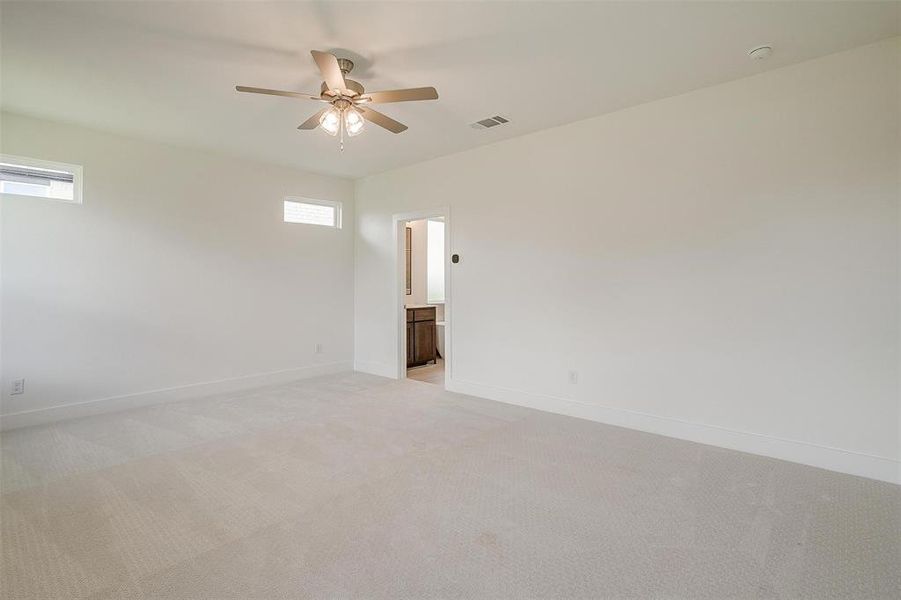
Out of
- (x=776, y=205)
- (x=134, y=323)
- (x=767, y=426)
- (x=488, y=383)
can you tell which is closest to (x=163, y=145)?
(x=134, y=323)

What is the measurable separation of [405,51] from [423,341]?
447 centimetres

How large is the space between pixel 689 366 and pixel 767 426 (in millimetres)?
617

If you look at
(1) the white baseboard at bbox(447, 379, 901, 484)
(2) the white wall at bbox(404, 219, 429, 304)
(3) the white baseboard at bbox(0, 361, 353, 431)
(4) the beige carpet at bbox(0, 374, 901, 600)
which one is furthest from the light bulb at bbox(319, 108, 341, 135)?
(2) the white wall at bbox(404, 219, 429, 304)

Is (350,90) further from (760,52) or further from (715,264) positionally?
(715,264)

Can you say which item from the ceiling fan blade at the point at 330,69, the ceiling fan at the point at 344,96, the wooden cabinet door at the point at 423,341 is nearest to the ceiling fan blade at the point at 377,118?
the ceiling fan at the point at 344,96

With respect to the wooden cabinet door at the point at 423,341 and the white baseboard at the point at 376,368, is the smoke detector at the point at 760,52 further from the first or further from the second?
the wooden cabinet door at the point at 423,341

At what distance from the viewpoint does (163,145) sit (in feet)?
14.5

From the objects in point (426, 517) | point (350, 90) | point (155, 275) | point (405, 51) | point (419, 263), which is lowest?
point (426, 517)

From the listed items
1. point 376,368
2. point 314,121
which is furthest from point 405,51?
point 376,368

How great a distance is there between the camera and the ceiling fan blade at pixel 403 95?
2506 millimetres

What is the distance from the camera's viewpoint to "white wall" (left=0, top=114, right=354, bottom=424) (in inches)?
146

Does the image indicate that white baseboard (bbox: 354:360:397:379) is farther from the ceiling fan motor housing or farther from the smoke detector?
the smoke detector

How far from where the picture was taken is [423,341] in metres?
6.55

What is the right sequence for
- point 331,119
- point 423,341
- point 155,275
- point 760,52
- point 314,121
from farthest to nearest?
1. point 423,341
2. point 155,275
3. point 314,121
4. point 331,119
5. point 760,52
